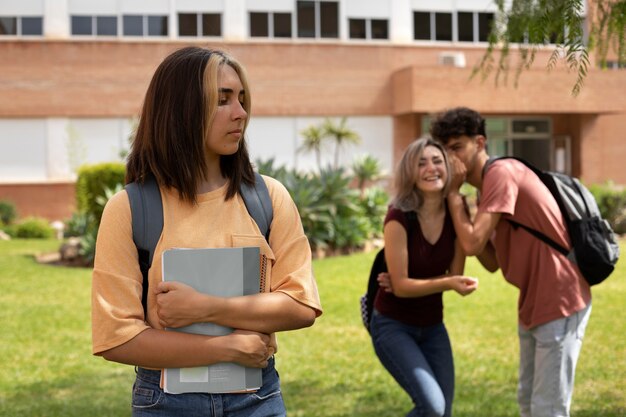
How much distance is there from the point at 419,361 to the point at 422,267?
0.50 m

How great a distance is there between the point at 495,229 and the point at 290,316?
2.41 m

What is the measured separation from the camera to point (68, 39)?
32.2 metres

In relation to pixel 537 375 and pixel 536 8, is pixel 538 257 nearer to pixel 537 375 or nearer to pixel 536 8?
pixel 537 375

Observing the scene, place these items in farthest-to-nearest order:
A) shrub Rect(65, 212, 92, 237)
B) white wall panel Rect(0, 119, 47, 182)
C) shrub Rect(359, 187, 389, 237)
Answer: white wall panel Rect(0, 119, 47, 182) → shrub Rect(359, 187, 389, 237) → shrub Rect(65, 212, 92, 237)

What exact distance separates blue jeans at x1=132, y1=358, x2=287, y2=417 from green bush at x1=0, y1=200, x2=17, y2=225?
27.7m

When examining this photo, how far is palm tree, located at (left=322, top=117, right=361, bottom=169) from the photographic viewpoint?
32.1 metres

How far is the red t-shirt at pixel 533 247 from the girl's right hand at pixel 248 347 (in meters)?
2.22

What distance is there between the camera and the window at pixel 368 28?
113 feet

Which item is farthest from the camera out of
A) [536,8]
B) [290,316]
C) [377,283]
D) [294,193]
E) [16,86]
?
[16,86]

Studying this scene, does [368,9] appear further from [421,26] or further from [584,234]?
[584,234]

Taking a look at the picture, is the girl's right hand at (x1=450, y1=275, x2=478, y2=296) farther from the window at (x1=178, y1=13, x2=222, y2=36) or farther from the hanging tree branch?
the window at (x1=178, y1=13, x2=222, y2=36)

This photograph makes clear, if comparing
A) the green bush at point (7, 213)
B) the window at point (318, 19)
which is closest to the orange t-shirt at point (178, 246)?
the green bush at point (7, 213)

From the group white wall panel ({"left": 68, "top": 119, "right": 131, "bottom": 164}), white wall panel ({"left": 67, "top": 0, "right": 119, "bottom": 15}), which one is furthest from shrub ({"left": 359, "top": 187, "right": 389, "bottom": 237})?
white wall panel ({"left": 67, "top": 0, "right": 119, "bottom": 15})

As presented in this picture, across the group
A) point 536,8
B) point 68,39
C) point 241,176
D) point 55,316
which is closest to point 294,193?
point 55,316
